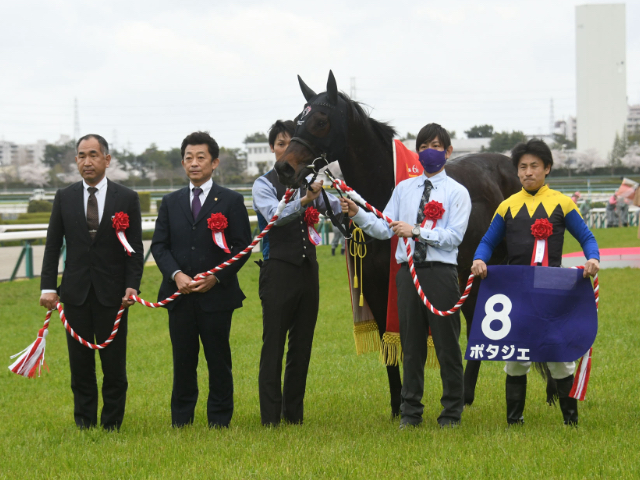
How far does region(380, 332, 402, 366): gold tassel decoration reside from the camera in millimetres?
4502

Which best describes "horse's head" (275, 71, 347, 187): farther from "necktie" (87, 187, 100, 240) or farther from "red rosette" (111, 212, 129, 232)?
"necktie" (87, 187, 100, 240)

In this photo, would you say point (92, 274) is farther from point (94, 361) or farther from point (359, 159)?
point (359, 159)

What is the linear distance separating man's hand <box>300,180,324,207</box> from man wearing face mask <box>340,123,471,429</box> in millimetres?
183

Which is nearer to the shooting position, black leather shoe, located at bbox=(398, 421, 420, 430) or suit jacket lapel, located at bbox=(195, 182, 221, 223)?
black leather shoe, located at bbox=(398, 421, 420, 430)

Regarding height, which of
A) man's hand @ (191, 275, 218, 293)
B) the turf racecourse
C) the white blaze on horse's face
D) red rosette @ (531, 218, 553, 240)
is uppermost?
the white blaze on horse's face

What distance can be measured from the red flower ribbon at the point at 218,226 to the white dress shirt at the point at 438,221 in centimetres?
88

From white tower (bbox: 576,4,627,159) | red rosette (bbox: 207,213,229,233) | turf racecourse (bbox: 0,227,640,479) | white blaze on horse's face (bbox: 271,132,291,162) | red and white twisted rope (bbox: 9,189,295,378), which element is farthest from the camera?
white tower (bbox: 576,4,627,159)

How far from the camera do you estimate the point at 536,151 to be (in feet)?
13.5

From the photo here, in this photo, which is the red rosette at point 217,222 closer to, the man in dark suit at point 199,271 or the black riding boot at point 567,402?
the man in dark suit at point 199,271

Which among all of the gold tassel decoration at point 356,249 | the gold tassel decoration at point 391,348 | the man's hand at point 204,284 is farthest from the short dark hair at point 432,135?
the man's hand at point 204,284

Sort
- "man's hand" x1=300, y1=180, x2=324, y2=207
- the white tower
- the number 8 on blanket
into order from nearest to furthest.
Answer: the number 8 on blanket < "man's hand" x1=300, y1=180, x2=324, y2=207 < the white tower

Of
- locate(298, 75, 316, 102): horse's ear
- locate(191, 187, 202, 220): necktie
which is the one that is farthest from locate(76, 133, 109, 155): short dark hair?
locate(298, 75, 316, 102): horse's ear

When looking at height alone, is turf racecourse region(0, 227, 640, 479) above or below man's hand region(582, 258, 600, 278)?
below

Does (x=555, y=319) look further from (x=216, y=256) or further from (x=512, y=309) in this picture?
(x=216, y=256)
